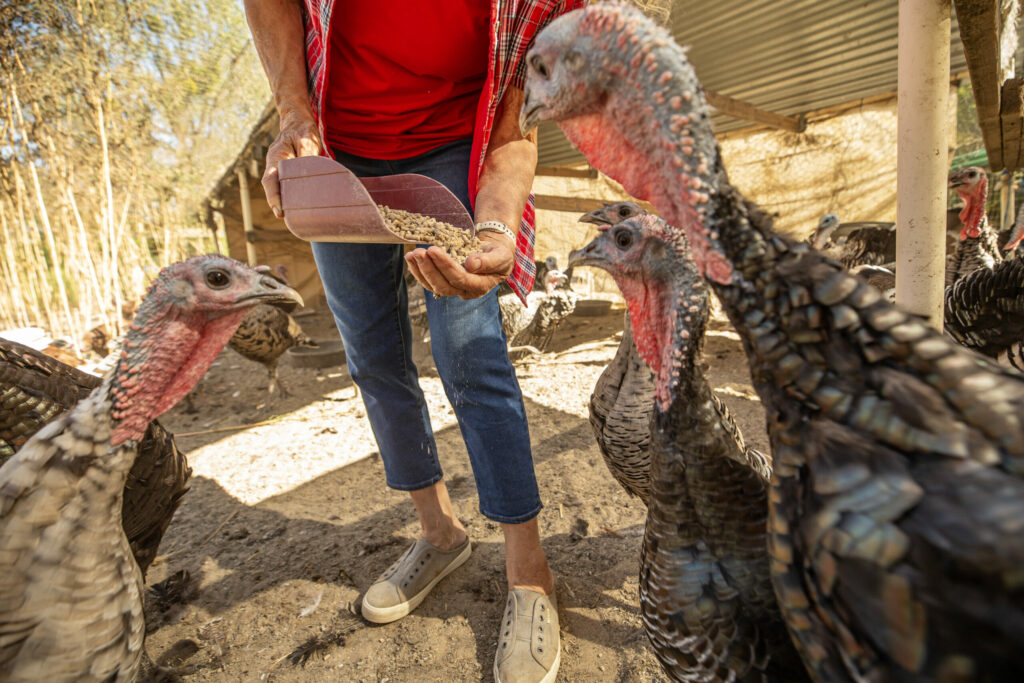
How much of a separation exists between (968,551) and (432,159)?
200 cm

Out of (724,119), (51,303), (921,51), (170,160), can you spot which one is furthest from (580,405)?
(170,160)

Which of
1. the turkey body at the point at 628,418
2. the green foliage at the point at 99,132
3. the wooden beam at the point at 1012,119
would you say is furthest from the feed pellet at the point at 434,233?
the green foliage at the point at 99,132

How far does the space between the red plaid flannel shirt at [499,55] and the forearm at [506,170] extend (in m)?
0.05

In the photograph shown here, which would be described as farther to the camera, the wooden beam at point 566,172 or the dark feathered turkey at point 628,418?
the wooden beam at point 566,172

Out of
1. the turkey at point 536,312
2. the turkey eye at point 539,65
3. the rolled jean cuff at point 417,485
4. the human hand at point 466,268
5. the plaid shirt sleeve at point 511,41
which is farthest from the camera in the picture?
the turkey at point 536,312

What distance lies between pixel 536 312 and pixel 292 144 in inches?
196

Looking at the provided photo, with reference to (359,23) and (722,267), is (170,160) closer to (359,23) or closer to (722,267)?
(359,23)

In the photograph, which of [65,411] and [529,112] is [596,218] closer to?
[529,112]

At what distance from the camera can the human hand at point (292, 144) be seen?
174cm

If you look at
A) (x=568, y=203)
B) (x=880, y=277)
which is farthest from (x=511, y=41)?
(x=568, y=203)

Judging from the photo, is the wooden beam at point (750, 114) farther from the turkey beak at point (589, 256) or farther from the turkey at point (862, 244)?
the turkey beak at point (589, 256)

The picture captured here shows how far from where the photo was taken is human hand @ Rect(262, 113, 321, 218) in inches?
68.4

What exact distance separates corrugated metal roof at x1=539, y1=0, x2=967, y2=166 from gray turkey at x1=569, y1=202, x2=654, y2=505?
5000 mm

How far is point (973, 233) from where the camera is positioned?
495 cm
